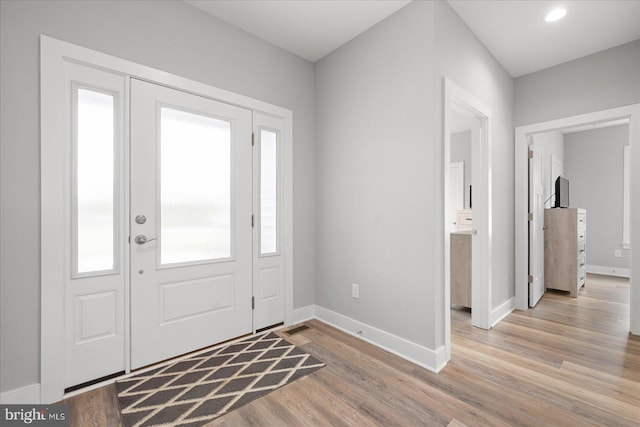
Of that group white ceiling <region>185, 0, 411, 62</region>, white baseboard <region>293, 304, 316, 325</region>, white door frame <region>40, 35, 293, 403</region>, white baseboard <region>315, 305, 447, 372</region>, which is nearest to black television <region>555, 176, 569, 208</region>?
white baseboard <region>315, 305, 447, 372</region>

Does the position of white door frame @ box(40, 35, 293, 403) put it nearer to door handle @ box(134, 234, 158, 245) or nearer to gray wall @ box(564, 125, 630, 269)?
door handle @ box(134, 234, 158, 245)

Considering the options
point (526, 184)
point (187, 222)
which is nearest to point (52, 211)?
point (187, 222)

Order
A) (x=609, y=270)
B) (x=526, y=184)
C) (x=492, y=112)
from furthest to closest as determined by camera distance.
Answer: (x=609, y=270) < (x=526, y=184) < (x=492, y=112)

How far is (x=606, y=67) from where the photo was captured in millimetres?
2939

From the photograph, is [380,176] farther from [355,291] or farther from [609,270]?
[609,270]

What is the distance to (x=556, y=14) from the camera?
244 centimetres

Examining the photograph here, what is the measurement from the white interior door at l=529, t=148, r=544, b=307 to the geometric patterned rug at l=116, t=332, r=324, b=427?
114 inches

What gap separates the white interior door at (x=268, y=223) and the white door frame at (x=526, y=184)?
9.03 ft

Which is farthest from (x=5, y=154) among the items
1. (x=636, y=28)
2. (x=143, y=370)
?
(x=636, y=28)

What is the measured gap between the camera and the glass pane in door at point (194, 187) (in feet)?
7.35

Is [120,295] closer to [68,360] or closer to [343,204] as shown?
[68,360]

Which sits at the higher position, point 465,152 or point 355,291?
point 465,152

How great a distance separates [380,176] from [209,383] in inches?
78.5

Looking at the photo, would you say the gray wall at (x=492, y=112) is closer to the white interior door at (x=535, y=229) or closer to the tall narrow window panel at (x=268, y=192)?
the white interior door at (x=535, y=229)
